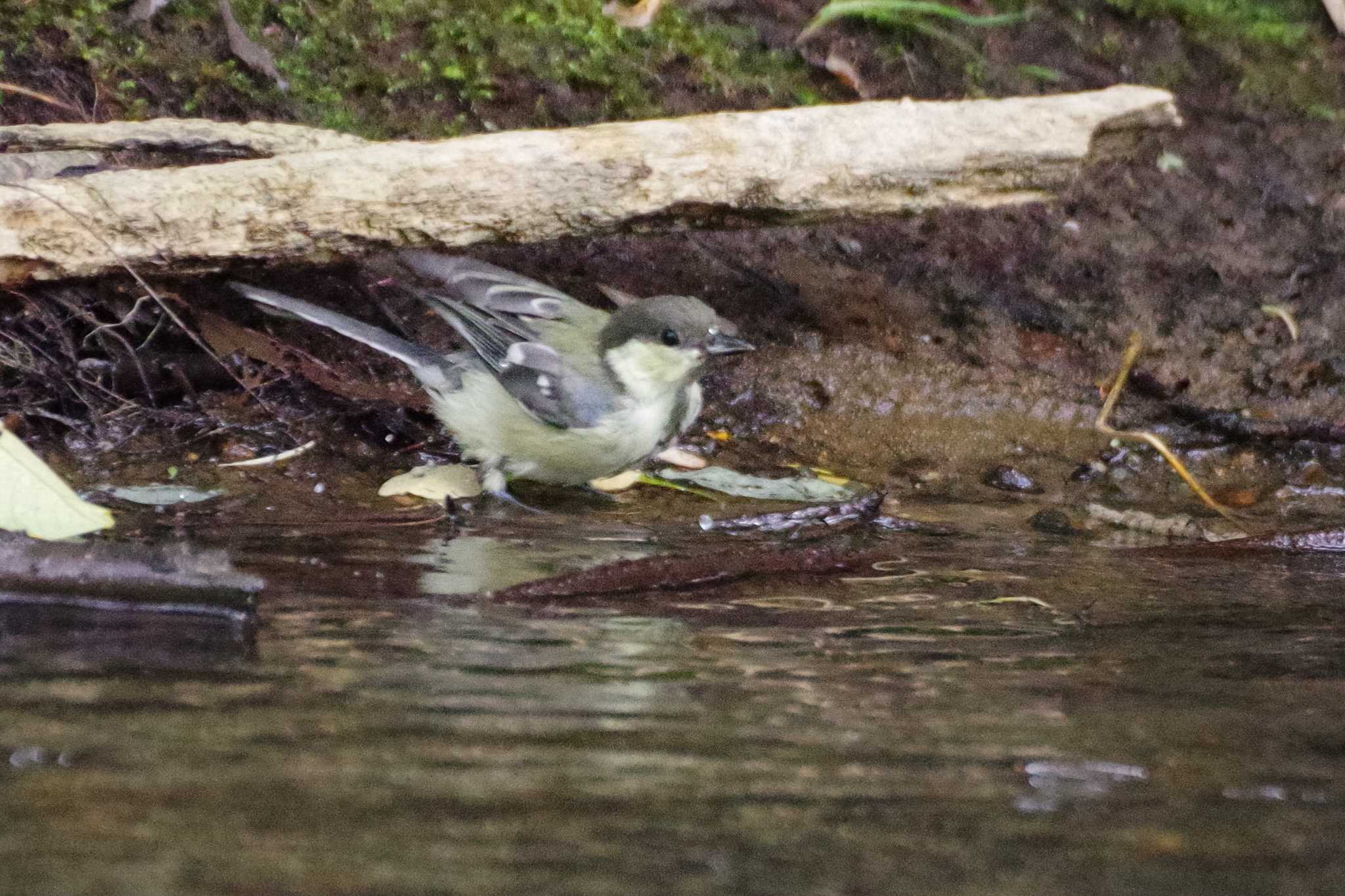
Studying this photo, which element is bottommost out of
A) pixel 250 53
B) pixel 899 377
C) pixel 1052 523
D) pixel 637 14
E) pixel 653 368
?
pixel 1052 523

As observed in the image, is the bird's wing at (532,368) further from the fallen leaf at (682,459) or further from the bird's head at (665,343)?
the fallen leaf at (682,459)

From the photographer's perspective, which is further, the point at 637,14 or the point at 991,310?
the point at 637,14

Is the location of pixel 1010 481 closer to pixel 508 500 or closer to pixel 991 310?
pixel 991 310

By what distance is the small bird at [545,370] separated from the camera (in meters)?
4.54

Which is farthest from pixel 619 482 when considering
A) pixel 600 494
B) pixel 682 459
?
pixel 682 459

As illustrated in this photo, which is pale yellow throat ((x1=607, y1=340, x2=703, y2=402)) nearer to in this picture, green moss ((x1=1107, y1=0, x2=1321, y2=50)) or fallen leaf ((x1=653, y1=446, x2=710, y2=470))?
fallen leaf ((x1=653, y1=446, x2=710, y2=470))

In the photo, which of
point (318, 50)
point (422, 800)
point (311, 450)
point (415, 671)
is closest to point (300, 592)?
point (415, 671)

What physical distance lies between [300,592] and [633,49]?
305 centimetres

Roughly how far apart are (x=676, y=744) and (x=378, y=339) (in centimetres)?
275

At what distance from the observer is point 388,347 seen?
4.74m

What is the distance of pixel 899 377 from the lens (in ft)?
16.8

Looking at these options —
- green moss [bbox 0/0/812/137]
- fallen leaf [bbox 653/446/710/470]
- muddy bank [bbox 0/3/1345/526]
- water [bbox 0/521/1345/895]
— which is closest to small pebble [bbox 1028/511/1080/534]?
muddy bank [bbox 0/3/1345/526]

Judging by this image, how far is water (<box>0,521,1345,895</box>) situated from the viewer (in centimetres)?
184

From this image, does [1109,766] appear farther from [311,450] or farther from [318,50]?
[318,50]
